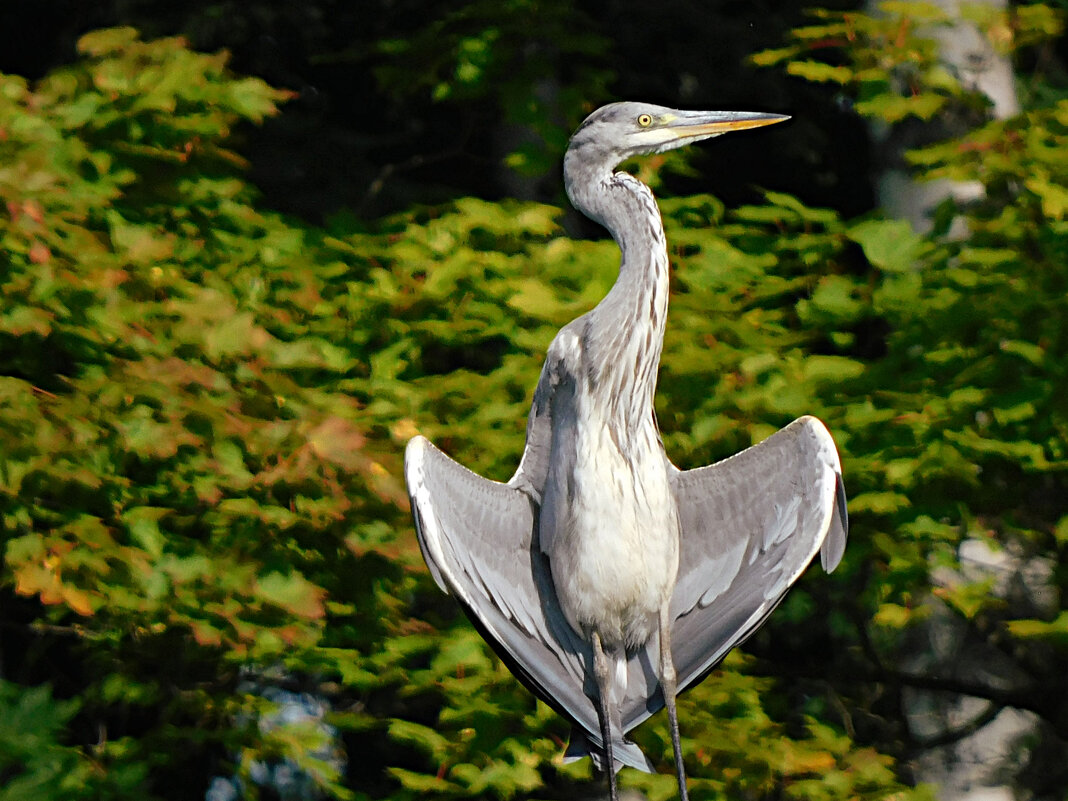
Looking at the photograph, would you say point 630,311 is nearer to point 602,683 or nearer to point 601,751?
point 602,683

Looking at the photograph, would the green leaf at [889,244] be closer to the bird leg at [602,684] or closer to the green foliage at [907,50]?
the green foliage at [907,50]

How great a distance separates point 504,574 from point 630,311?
72cm

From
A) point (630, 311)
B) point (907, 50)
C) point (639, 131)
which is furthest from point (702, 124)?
point (907, 50)

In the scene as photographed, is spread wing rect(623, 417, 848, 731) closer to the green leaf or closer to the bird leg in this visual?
the bird leg

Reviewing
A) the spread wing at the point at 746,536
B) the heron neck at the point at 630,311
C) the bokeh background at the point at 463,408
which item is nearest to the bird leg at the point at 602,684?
the spread wing at the point at 746,536

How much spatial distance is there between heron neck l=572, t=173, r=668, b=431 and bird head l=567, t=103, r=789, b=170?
0.30ft

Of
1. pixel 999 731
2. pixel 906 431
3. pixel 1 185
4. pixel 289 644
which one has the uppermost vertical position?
pixel 1 185

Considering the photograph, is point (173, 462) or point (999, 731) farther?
point (999, 731)

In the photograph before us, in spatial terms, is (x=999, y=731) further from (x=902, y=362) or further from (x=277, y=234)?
(x=277, y=234)

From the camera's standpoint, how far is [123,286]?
4.98 meters

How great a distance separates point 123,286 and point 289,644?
132cm

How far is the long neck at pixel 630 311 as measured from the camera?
11.9 ft

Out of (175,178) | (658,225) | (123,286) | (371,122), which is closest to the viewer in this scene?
(658,225)

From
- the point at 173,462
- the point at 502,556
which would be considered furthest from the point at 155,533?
the point at 502,556
